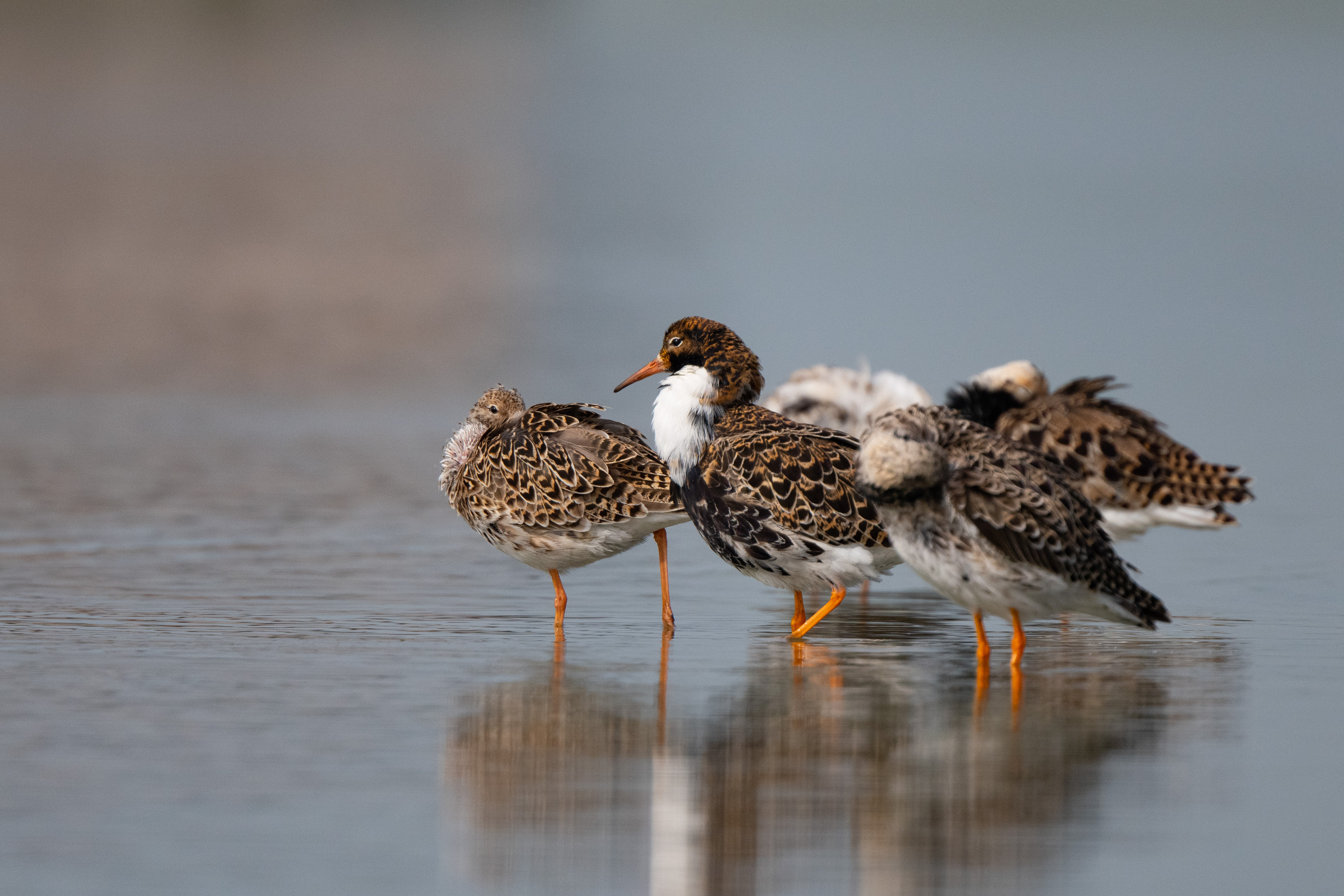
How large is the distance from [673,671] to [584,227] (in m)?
30.8

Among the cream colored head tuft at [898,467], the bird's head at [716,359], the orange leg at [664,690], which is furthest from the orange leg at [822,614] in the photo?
the bird's head at [716,359]

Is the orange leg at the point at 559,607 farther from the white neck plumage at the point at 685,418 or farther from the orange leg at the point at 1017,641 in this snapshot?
the orange leg at the point at 1017,641

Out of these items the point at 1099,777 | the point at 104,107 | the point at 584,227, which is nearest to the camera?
the point at 1099,777

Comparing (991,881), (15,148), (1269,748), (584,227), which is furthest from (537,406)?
(15,148)

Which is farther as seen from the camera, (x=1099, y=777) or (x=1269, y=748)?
(x=1269, y=748)

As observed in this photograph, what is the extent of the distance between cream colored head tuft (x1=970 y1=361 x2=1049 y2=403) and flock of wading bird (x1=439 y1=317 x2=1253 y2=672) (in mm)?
15

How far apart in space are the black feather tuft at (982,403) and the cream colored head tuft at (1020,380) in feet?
0.63

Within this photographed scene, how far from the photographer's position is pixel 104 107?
196 ft

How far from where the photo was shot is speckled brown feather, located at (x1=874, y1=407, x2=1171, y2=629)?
9602 millimetres

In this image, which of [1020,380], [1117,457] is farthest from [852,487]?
[1020,380]

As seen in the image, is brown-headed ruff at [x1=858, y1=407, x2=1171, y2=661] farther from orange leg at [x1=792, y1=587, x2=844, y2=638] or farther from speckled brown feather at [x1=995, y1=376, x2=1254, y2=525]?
speckled brown feather at [x1=995, y1=376, x2=1254, y2=525]

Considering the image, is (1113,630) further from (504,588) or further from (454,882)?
(454,882)

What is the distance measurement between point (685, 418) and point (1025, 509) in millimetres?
2556

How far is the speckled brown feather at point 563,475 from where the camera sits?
1132 cm
